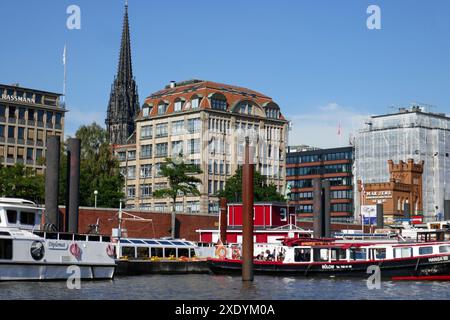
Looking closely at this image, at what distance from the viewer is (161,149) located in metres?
170

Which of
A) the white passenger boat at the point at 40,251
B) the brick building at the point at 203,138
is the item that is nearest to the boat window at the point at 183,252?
the white passenger boat at the point at 40,251

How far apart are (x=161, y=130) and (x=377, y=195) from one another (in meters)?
46.3

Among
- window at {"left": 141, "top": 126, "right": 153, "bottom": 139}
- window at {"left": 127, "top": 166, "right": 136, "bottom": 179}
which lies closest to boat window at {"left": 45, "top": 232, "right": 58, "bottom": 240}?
window at {"left": 141, "top": 126, "right": 153, "bottom": 139}

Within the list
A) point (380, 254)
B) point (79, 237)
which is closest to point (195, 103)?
point (380, 254)

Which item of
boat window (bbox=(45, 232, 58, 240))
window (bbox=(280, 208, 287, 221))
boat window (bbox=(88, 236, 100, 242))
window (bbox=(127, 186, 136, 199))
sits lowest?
boat window (bbox=(88, 236, 100, 242))

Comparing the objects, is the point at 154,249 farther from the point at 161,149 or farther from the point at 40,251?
the point at 161,149

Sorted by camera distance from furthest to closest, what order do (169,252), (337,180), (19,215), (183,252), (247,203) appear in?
(337,180), (183,252), (169,252), (19,215), (247,203)

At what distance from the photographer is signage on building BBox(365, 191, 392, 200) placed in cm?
16609

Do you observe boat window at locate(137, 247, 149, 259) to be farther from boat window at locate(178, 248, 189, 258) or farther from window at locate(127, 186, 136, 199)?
window at locate(127, 186, 136, 199)

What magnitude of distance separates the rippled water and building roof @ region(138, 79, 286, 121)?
104124 mm

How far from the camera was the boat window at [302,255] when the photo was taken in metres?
68.9

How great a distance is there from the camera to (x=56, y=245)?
2211 inches
